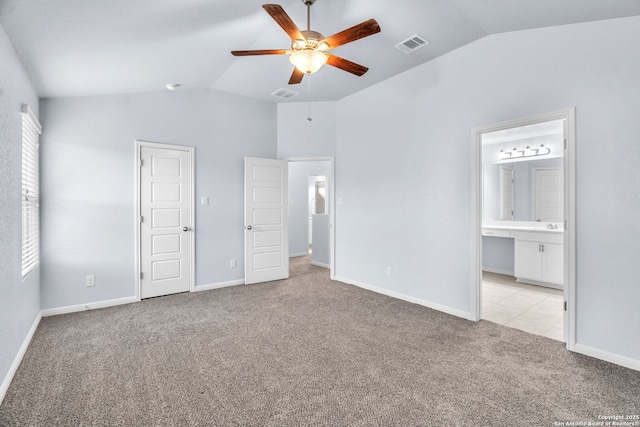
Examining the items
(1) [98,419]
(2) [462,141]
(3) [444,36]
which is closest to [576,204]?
(2) [462,141]

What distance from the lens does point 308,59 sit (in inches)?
95.0

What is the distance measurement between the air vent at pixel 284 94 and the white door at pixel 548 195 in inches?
158

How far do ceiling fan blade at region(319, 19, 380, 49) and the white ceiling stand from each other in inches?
19.0

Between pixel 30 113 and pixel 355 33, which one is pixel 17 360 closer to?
pixel 30 113

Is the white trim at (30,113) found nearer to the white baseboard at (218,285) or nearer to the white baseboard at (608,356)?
the white baseboard at (218,285)

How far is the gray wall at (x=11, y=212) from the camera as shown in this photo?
86.9 inches

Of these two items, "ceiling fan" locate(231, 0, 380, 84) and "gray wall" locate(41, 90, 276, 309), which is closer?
"ceiling fan" locate(231, 0, 380, 84)

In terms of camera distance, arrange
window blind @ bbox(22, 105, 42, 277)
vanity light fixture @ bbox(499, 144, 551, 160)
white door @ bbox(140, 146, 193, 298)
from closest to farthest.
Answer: window blind @ bbox(22, 105, 42, 277), white door @ bbox(140, 146, 193, 298), vanity light fixture @ bbox(499, 144, 551, 160)

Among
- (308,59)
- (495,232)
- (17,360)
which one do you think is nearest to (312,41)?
(308,59)


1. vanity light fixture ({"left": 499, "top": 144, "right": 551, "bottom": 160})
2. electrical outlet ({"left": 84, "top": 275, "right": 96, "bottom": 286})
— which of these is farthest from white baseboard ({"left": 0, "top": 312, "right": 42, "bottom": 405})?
vanity light fixture ({"left": 499, "top": 144, "right": 551, "bottom": 160})

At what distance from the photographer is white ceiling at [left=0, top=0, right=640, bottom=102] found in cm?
225

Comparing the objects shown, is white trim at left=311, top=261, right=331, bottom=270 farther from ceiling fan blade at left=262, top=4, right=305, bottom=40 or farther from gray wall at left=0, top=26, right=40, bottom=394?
ceiling fan blade at left=262, top=4, right=305, bottom=40

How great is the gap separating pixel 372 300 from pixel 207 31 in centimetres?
342

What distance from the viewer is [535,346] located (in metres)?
2.76
